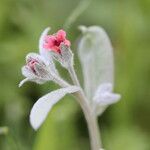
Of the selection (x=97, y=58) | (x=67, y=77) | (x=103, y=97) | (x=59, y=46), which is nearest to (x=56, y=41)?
(x=59, y=46)

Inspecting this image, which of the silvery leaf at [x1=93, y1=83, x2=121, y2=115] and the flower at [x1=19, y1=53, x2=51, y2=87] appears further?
the silvery leaf at [x1=93, y1=83, x2=121, y2=115]

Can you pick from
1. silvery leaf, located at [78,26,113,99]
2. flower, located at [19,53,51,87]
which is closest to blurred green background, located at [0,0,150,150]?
silvery leaf, located at [78,26,113,99]

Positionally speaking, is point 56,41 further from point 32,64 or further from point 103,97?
point 103,97

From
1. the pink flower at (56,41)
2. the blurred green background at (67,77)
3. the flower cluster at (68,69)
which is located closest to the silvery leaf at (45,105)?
the flower cluster at (68,69)

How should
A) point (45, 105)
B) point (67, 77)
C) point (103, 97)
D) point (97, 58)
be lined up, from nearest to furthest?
point (45, 105), point (103, 97), point (97, 58), point (67, 77)

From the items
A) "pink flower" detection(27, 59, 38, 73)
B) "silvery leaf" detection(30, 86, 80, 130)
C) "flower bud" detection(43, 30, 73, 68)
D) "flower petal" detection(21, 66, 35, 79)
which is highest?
"flower bud" detection(43, 30, 73, 68)

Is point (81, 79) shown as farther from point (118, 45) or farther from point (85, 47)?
point (85, 47)

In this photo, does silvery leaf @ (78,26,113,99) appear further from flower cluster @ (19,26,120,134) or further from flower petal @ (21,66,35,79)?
flower petal @ (21,66,35,79)
